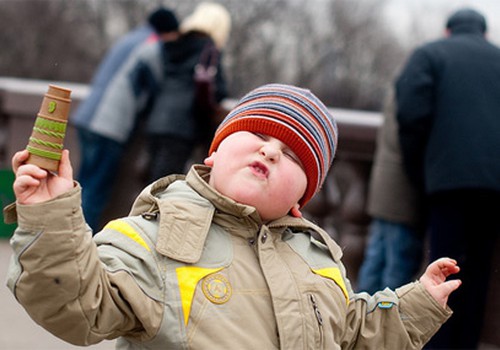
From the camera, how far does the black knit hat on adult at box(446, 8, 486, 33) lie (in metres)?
5.27

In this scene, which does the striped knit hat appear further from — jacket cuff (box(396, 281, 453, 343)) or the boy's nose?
jacket cuff (box(396, 281, 453, 343))

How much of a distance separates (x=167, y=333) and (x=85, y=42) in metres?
33.8

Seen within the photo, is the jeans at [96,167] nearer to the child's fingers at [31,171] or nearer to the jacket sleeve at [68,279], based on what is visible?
the jacket sleeve at [68,279]

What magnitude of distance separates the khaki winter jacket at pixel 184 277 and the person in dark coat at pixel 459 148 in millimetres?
2431

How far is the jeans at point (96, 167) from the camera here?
6.84m

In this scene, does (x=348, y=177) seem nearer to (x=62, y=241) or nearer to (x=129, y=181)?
(x=129, y=181)

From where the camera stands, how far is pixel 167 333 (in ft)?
7.30

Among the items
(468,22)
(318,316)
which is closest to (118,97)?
(468,22)

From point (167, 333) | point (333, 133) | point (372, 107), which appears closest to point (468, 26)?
point (333, 133)

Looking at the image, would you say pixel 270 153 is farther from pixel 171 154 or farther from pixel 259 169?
pixel 171 154

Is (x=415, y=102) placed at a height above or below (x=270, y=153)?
below

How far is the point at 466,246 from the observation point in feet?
16.6

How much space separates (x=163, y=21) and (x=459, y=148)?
8.44ft

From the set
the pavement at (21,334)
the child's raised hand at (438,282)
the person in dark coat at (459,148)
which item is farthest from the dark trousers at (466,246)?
the child's raised hand at (438,282)
